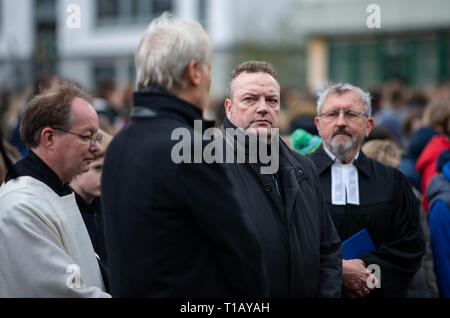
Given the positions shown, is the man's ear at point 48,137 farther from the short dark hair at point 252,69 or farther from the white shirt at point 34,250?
the short dark hair at point 252,69

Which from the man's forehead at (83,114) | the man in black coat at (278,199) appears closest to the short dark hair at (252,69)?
the man in black coat at (278,199)

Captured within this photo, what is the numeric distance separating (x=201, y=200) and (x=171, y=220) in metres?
0.13

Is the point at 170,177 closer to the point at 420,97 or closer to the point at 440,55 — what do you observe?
the point at 420,97

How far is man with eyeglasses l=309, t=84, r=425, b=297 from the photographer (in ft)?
12.4

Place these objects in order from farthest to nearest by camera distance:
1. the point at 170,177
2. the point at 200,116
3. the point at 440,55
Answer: the point at 440,55, the point at 200,116, the point at 170,177

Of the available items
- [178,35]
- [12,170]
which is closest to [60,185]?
[12,170]

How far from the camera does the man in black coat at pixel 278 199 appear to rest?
300cm

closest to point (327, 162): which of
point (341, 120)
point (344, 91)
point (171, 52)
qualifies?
point (341, 120)

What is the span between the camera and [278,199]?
312cm

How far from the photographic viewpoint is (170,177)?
7.23 ft

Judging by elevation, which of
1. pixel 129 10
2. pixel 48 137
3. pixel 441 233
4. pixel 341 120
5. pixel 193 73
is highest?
pixel 129 10

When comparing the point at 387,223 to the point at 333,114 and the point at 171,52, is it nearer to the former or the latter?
the point at 333,114

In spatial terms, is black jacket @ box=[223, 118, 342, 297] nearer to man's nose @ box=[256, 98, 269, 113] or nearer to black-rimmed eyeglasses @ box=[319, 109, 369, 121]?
man's nose @ box=[256, 98, 269, 113]
